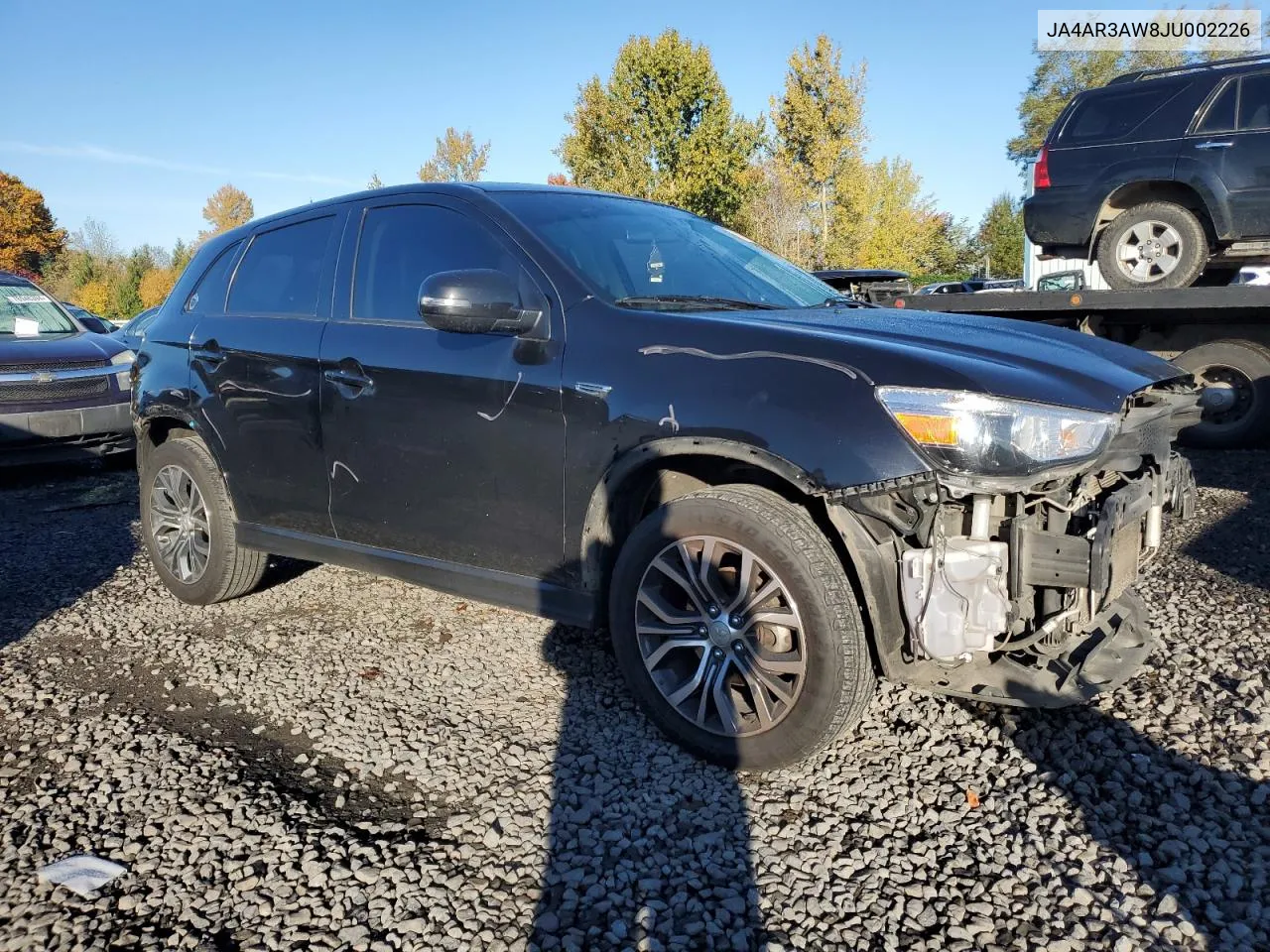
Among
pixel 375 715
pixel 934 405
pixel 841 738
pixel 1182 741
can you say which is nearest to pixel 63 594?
pixel 375 715

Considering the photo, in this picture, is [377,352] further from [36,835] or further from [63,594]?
[63,594]

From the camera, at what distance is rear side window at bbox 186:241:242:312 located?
14.3ft

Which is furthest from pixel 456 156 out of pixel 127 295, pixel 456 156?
pixel 127 295

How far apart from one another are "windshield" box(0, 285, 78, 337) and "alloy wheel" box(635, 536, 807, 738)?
8.33 meters

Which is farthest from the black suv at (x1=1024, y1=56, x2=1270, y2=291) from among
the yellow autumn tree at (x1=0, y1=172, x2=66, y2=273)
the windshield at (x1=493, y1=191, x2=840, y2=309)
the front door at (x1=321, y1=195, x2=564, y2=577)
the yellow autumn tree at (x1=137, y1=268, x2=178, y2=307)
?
the yellow autumn tree at (x1=0, y1=172, x2=66, y2=273)

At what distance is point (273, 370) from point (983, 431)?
114 inches

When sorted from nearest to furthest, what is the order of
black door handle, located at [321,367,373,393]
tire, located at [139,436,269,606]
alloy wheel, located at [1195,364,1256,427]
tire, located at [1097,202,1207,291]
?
black door handle, located at [321,367,373,393], tire, located at [139,436,269,606], alloy wheel, located at [1195,364,1256,427], tire, located at [1097,202,1207,291]

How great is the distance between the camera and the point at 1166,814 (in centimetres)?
252

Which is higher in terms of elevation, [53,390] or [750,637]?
[53,390]

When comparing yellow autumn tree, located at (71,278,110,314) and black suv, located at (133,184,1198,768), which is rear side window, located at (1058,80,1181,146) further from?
yellow autumn tree, located at (71,278,110,314)

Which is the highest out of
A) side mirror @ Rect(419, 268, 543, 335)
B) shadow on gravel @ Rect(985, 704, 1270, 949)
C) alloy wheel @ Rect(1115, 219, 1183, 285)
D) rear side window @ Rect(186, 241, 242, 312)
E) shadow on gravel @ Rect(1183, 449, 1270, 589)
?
alloy wheel @ Rect(1115, 219, 1183, 285)

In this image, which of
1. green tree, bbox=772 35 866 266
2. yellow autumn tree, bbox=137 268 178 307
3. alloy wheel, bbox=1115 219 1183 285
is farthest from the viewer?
yellow autumn tree, bbox=137 268 178 307

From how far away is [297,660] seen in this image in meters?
3.84

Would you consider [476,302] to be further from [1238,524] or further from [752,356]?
[1238,524]
